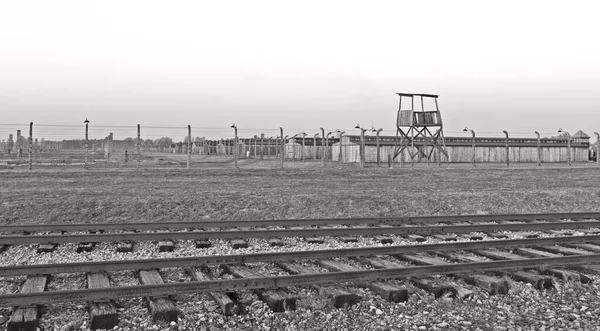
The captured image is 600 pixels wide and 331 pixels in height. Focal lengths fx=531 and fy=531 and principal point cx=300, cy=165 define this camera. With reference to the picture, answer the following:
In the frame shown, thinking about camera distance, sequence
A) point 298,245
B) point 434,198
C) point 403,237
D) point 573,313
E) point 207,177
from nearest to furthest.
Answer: point 573,313 → point 298,245 → point 403,237 → point 434,198 → point 207,177

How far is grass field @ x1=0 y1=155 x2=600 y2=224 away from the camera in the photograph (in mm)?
14508

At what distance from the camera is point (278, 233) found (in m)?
10.4

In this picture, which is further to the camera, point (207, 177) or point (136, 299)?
point (207, 177)

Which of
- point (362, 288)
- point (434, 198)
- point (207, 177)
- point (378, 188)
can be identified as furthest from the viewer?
point (207, 177)

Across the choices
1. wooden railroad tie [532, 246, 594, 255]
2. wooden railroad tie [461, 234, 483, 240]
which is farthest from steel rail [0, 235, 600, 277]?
wooden railroad tie [461, 234, 483, 240]

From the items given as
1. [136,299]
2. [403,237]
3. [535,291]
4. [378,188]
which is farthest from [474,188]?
[136,299]

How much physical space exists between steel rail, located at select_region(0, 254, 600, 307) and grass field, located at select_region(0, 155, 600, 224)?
755 cm

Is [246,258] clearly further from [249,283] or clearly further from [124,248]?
[124,248]

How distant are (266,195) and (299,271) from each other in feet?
31.7

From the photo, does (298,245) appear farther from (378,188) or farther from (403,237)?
(378,188)

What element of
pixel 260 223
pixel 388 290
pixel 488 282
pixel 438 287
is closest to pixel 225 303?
pixel 388 290

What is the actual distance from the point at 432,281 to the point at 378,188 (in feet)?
42.7

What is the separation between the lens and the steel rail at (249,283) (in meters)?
5.61

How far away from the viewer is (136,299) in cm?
597
